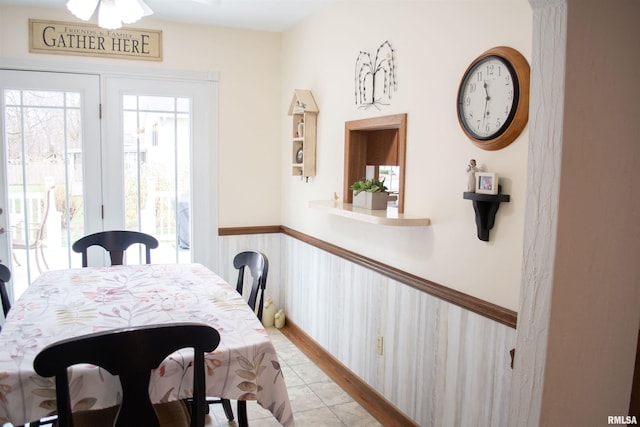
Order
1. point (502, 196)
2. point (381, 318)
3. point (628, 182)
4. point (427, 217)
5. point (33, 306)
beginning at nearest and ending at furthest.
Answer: point (628, 182) → point (502, 196) → point (33, 306) → point (427, 217) → point (381, 318)

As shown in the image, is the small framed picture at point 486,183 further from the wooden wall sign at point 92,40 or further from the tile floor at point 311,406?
the wooden wall sign at point 92,40

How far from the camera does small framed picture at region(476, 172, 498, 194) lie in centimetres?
198

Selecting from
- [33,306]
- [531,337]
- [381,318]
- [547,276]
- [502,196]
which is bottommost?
[381,318]

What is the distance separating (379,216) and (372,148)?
77 centimetres

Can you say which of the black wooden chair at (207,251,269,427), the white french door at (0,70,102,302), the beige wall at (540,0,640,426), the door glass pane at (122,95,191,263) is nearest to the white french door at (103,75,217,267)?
the door glass pane at (122,95,191,263)

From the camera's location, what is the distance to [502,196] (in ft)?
6.45

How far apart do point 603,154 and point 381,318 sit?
169 cm

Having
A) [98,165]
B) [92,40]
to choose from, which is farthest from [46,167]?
[92,40]

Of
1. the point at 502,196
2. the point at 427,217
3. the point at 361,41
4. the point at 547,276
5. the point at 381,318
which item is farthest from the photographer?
the point at 361,41

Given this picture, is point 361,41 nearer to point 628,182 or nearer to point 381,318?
point 381,318

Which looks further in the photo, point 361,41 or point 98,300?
point 361,41

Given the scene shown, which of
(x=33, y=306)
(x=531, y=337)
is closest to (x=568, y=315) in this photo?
(x=531, y=337)

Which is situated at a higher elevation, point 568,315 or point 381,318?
point 568,315

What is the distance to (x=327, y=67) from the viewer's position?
3498 millimetres
